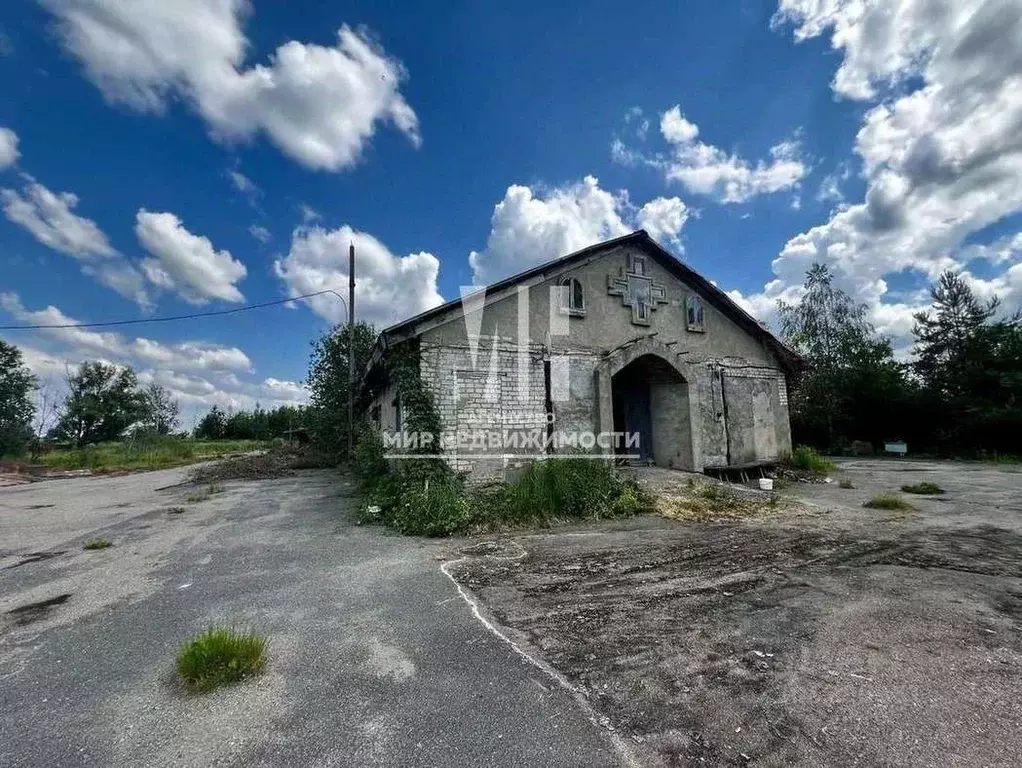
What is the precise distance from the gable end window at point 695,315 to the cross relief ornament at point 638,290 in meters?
0.80

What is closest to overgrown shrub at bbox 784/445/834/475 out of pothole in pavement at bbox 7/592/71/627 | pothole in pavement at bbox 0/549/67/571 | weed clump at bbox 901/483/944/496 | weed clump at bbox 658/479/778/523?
weed clump at bbox 901/483/944/496

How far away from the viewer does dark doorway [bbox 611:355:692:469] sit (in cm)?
1080

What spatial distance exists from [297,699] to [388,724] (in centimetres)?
62

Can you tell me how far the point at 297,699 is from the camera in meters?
2.51

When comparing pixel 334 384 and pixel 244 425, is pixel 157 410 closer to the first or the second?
pixel 244 425

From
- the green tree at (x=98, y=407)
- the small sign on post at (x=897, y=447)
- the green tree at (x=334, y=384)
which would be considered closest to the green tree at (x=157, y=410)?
the green tree at (x=98, y=407)

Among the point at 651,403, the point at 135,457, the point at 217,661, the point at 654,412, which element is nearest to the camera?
the point at 217,661

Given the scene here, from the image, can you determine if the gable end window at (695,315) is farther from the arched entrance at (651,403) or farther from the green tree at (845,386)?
the green tree at (845,386)

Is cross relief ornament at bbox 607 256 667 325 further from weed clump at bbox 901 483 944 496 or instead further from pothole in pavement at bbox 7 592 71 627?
pothole in pavement at bbox 7 592 71 627

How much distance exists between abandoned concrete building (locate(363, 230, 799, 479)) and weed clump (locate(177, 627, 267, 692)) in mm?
5270

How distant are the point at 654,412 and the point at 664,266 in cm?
378

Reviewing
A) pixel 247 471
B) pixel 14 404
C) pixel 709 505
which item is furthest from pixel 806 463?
pixel 14 404

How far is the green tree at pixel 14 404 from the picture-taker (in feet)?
72.9

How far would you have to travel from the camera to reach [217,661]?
2.72m
